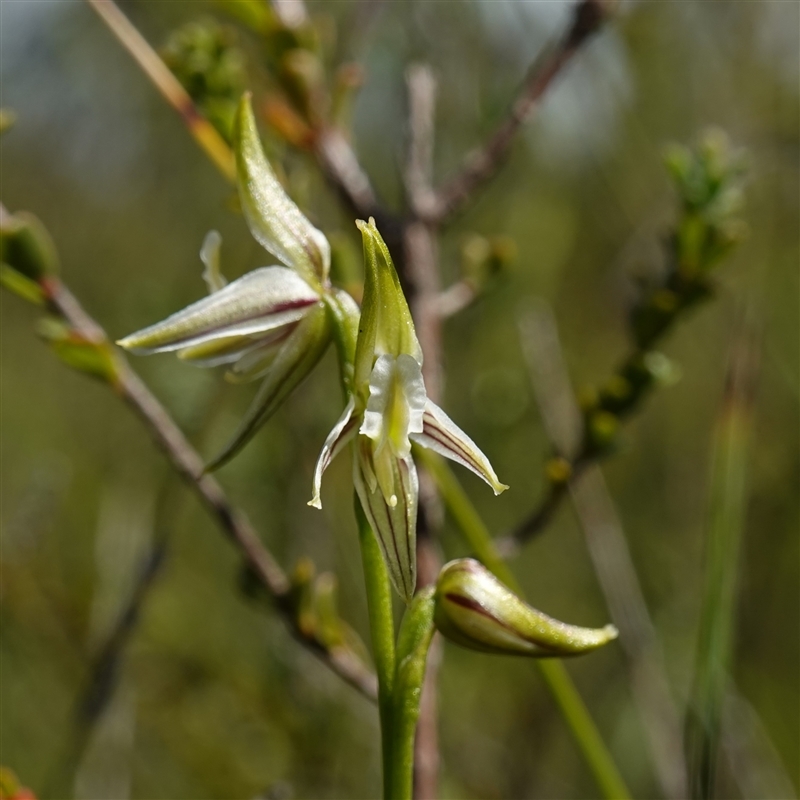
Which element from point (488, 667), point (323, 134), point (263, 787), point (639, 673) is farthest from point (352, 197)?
point (488, 667)

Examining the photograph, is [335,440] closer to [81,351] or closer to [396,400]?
[396,400]

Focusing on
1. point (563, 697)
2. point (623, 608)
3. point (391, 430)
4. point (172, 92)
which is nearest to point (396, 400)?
point (391, 430)

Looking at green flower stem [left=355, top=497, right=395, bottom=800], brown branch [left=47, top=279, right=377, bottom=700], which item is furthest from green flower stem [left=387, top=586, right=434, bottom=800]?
brown branch [left=47, top=279, right=377, bottom=700]

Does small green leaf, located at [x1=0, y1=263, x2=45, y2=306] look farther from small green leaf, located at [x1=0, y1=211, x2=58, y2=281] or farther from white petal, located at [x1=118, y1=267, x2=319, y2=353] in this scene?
white petal, located at [x1=118, y1=267, x2=319, y2=353]

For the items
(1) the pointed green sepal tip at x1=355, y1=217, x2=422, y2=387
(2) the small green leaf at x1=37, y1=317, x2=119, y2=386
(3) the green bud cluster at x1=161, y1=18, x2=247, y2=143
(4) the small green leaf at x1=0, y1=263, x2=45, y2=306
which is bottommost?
(1) the pointed green sepal tip at x1=355, y1=217, x2=422, y2=387

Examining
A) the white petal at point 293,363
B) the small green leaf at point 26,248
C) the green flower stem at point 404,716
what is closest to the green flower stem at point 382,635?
the green flower stem at point 404,716

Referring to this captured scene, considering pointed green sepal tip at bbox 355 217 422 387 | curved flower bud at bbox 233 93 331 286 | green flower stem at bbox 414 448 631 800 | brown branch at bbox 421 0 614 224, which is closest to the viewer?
pointed green sepal tip at bbox 355 217 422 387

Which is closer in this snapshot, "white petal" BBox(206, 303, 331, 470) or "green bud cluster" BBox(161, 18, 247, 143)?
"white petal" BBox(206, 303, 331, 470)

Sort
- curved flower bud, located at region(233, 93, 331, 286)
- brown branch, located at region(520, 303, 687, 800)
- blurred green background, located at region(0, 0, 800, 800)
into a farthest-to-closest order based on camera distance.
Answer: blurred green background, located at region(0, 0, 800, 800)
brown branch, located at region(520, 303, 687, 800)
curved flower bud, located at region(233, 93, 331, 286)
